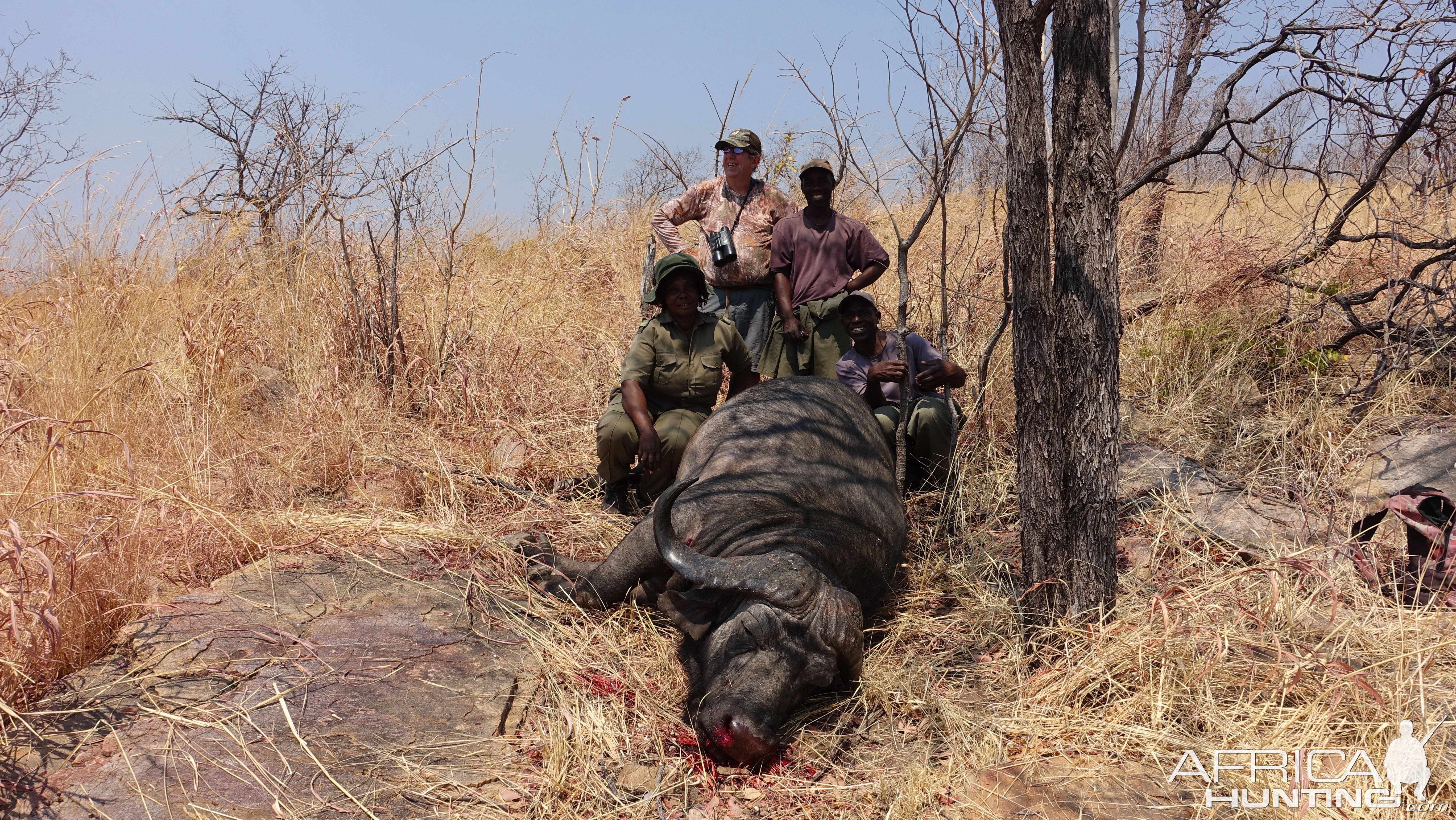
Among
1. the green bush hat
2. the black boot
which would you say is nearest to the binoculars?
the green bush hat

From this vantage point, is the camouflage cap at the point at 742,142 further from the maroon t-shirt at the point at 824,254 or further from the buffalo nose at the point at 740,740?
the buffalo nose at the point at 740,740

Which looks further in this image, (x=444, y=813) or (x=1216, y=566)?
→ (x=1216, y=566)

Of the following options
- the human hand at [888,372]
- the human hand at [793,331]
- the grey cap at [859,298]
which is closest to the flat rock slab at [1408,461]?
the human hand at [888,372]

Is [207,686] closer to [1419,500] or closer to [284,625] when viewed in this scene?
[284,625]

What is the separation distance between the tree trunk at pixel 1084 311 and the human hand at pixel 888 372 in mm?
1841

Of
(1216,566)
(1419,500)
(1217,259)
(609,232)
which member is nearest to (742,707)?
(1216,566)

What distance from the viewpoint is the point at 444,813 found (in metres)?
2.84

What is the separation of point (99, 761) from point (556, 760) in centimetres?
145

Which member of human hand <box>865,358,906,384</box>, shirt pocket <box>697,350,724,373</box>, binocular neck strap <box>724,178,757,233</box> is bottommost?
human hand <box>865,358,906,384</box>

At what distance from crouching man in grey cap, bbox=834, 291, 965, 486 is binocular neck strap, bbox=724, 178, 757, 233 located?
48.0 inches

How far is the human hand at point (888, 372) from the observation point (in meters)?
5.43

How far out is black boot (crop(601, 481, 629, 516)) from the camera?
5531mm

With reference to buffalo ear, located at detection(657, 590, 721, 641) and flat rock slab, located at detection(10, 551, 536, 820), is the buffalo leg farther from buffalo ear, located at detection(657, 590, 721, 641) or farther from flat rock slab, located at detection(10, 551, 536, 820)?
flat rock slab, located at detection(10, 551, 536, 820)

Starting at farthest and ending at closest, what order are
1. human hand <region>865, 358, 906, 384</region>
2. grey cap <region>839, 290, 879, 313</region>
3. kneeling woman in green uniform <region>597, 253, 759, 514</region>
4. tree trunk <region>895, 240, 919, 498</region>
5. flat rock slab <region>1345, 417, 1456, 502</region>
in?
grey cap <region>839, 290, 879, 313</region>, human hand <region>865, 358, 906, 384</region>, kneeling woman in green uniform <region>597, 253, 759, 514</region>, flat rock slab <region>1345, 417, 1456, 502</region>, tree trunk <region>895, 240, 919, 498</region>
